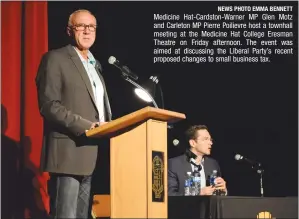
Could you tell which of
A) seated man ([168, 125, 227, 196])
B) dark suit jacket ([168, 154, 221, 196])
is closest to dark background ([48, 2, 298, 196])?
seated man ([168, 125, 227, 196])

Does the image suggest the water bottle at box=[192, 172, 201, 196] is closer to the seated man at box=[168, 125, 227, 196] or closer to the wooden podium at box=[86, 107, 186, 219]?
the seated man at box=[168, 125, 227, 196]

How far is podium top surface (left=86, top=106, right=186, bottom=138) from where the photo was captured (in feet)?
9.31

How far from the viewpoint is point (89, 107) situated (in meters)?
3.22

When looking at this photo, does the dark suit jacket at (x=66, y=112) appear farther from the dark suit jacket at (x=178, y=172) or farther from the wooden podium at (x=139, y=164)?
the dark suit jacket at (x=178, y=172)

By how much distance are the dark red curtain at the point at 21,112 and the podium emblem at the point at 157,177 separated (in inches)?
77.6

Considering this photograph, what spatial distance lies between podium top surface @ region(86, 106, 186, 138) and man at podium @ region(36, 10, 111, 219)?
0.12 m

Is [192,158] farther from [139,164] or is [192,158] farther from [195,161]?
[139,164]

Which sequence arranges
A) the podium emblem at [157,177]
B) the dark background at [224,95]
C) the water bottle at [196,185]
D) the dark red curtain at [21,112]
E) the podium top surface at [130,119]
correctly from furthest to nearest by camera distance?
the dark background at [224,95] < the water bottle at [196,185] < the dark red curtain at [21,112] < the podium emblem at [157,177] < the podium top surface at [130,119]

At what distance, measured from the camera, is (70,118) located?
3045mm

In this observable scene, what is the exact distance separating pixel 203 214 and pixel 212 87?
90.4 inches

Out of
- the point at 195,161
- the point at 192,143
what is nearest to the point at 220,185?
the point at 195,161

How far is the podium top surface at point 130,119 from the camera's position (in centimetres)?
284

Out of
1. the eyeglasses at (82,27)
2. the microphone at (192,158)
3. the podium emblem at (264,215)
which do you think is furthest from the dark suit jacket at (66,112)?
the microphone at (192,158)

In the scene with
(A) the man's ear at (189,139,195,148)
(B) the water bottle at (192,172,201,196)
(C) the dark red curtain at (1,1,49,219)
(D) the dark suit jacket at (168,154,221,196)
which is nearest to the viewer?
(C) the dark red curtain at (1,1,49,219)
